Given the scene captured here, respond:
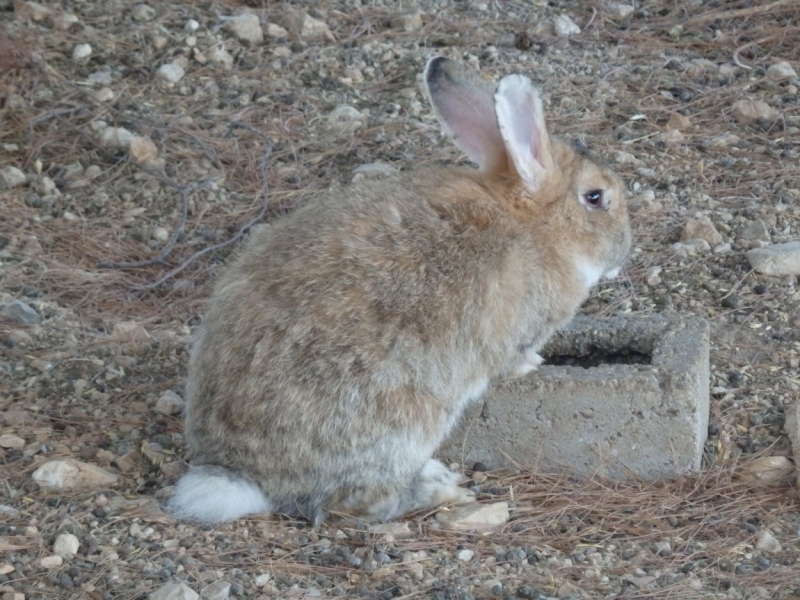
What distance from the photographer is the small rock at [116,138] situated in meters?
6.92

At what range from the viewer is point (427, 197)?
4461mm

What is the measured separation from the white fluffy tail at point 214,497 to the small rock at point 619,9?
16.9 ft

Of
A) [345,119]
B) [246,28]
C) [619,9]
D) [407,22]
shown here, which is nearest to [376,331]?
[345,119]

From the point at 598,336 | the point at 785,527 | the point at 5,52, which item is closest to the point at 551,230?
the point at 598,336

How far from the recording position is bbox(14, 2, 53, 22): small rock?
25.2ft

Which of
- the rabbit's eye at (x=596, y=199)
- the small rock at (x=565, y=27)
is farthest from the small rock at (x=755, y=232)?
the small rock at (x=565, y=27)

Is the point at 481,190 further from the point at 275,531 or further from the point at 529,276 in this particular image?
the point at 275,531

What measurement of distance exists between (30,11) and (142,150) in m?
1.56

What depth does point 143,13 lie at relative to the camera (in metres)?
7.84

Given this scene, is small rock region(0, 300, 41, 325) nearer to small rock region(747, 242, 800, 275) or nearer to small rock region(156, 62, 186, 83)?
small rock region(156, 62, 186, 83)

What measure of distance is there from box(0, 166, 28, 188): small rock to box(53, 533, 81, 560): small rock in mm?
3181

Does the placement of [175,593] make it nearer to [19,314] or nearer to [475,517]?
[475,517]

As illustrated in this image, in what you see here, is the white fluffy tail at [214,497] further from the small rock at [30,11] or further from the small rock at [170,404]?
the small rock at [30,11]

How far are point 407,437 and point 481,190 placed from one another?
0.95 m
